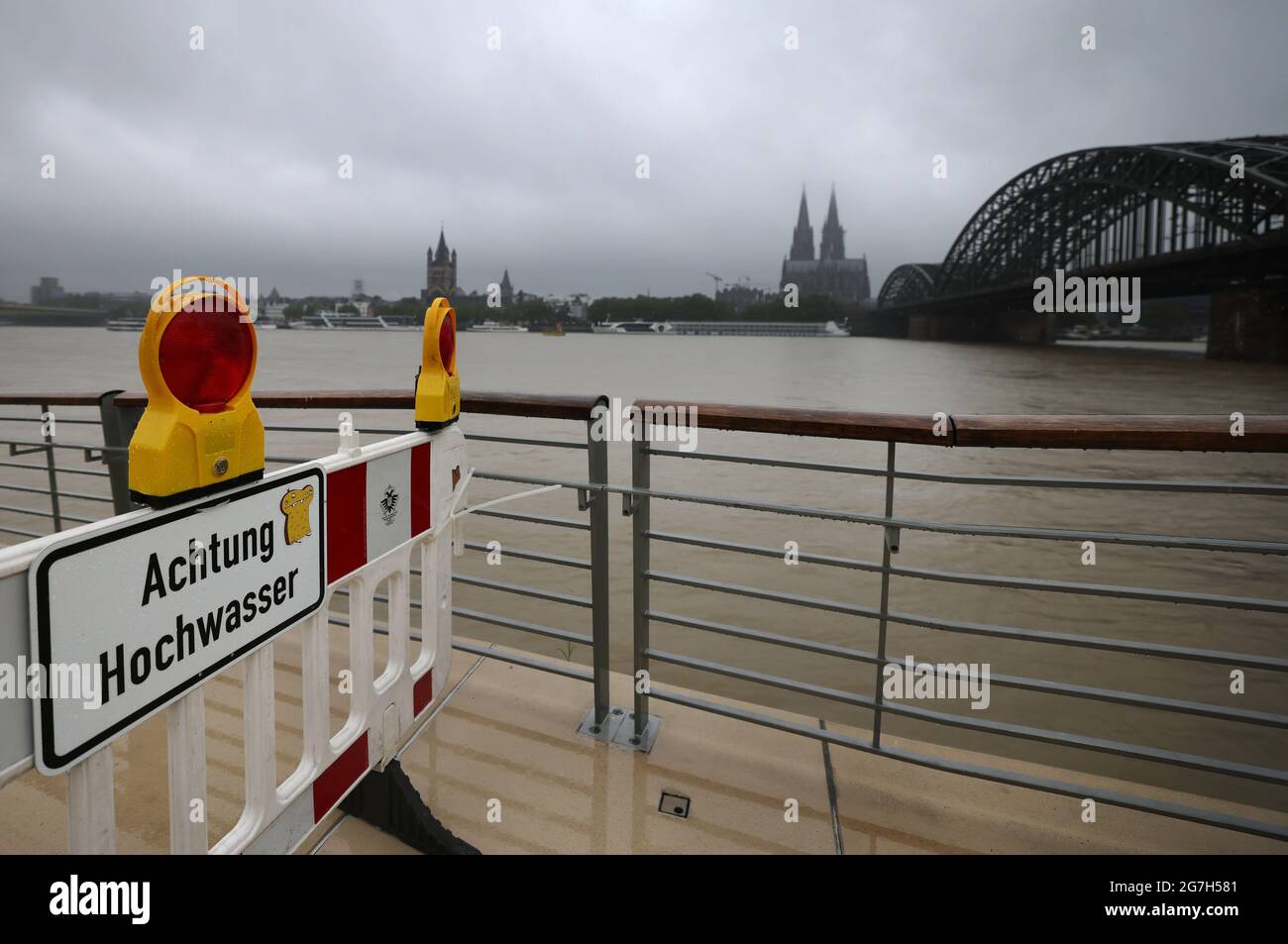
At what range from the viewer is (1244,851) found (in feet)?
6.15

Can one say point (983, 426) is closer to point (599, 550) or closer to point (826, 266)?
point (599, 550)

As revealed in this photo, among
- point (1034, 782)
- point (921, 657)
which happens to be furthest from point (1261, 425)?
point (921, 657)

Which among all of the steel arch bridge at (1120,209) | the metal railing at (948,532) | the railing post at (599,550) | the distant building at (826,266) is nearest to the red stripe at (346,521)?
the metal railing at (948,532)

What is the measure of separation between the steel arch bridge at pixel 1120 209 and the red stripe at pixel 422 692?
34.2 meters

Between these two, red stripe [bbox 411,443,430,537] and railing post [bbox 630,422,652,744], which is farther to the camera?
railing post [bbox 630,422,652,744]

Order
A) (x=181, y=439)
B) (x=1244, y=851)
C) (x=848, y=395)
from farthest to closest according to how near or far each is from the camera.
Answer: (x=848, y=395) → (x=1244, y=851) → (x=181, y=439)

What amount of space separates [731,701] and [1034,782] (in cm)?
97

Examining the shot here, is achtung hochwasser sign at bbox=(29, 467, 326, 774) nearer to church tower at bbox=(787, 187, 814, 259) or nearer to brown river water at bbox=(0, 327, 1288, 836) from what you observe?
brown river water at bbox=(0, 327, 1288, 836)

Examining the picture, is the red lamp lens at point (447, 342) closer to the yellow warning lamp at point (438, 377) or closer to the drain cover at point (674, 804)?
the yellow warning lamp at point (438, 377)

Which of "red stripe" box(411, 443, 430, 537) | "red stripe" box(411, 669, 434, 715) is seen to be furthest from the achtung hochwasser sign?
"red stripe" box(411, 669, 434, 715)

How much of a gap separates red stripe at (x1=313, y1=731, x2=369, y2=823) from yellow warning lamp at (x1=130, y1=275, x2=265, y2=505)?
0.82 meters

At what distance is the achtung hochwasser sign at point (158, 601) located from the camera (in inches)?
35.4

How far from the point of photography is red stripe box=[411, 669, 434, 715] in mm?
2031
